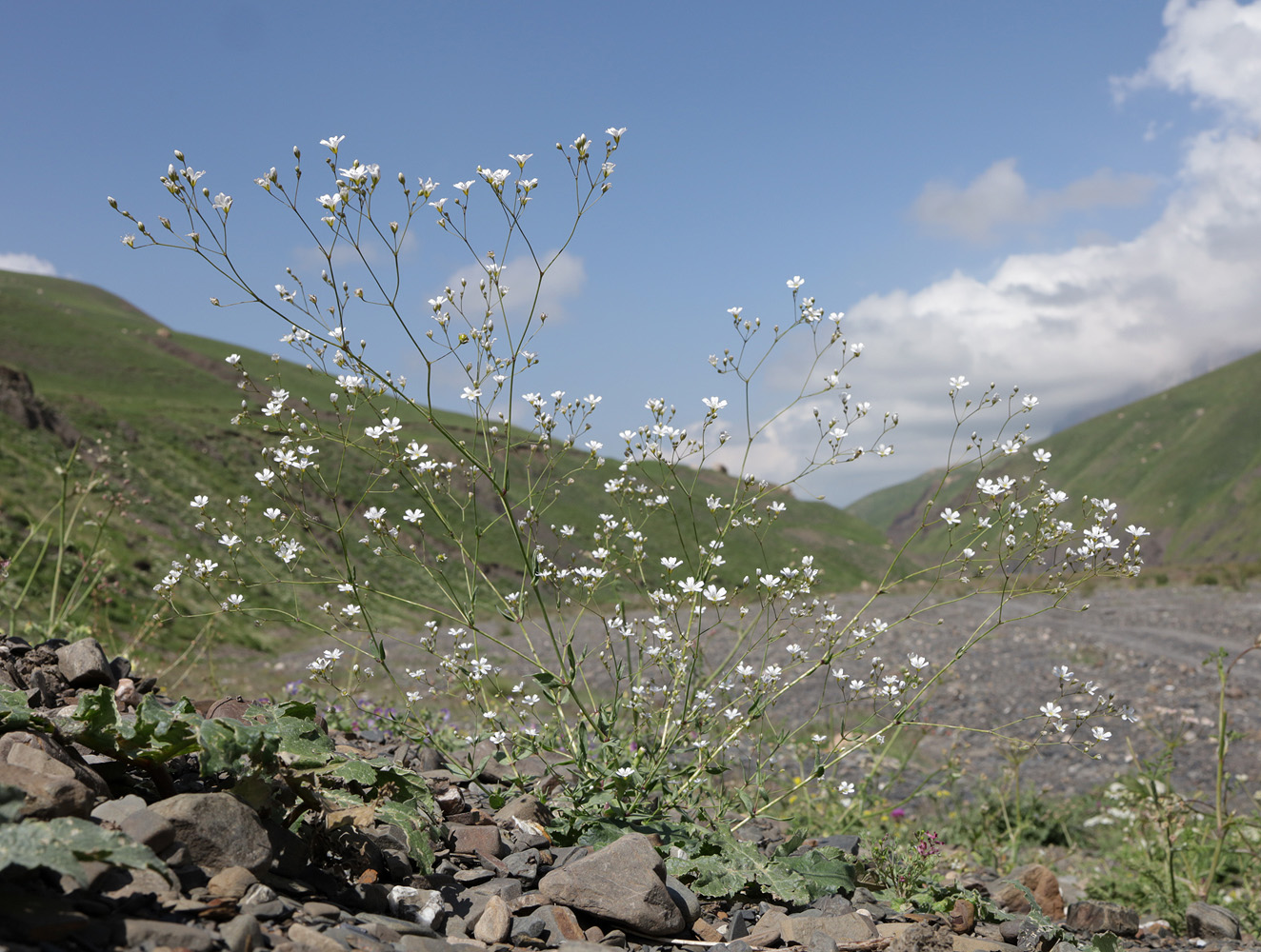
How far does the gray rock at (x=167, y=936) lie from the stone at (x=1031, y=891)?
13.1ft

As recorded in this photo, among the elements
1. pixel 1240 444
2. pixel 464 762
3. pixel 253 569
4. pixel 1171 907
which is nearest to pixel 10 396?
pixel 253 569

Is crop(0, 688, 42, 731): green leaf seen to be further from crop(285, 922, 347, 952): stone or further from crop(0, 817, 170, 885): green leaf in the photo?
crop(285, 922, 347, 952): stone

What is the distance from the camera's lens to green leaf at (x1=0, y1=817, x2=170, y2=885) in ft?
6.80

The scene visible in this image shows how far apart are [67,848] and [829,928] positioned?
282 centimetres

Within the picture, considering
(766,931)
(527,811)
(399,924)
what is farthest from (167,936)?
(766,931)

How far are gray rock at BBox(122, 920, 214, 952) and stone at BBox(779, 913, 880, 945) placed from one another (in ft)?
7.31

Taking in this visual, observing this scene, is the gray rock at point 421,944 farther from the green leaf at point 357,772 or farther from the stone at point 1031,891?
the stone at point 1031,891

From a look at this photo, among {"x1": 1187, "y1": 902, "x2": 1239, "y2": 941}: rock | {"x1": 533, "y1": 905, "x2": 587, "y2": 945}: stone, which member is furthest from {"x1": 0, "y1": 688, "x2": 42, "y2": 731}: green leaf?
{"x1": 1187, "y1": 902, "x2": 1239, "y2": 941}: rock

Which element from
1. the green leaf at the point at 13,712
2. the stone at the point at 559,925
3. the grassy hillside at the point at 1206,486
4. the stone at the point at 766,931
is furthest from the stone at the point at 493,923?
the grassy hillside at the point at 1206,486

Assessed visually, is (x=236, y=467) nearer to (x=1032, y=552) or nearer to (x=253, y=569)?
(x=253, y=569)

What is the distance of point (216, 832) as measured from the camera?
271 cm

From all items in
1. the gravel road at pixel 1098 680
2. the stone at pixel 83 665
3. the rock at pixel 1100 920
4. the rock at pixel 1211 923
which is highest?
the stone at pixel 83 665

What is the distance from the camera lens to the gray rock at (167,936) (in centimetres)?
219

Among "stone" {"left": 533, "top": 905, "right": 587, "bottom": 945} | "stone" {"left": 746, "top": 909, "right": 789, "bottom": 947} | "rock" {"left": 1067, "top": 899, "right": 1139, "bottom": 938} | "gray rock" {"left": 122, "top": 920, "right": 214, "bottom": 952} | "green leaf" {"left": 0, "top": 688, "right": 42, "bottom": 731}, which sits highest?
"green leaf" {"left": 0, "top": 688, "right": 42, "bottom": 731}
